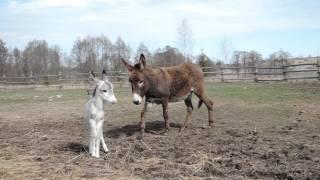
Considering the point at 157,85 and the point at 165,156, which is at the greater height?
the point at 157,85

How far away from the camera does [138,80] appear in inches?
436

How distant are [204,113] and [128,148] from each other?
623 cm

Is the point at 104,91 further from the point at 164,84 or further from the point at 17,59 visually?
the point at 17,59

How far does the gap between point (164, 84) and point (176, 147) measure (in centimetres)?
275

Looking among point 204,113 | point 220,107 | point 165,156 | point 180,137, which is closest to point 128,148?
point 165,156

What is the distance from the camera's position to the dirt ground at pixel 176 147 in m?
7.52

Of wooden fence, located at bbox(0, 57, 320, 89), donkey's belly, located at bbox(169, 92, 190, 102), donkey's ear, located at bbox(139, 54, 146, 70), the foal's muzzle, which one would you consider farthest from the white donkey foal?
wooden fence, located at bbox(0, 57, 320, 89)

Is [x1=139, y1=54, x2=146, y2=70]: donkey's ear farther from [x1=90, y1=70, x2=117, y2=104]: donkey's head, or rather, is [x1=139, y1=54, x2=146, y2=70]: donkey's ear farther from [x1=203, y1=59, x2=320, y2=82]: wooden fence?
[x1=203, y1=59, x2=320, y2=82]: wooden fence

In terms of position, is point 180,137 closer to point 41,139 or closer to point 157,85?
point 157,85

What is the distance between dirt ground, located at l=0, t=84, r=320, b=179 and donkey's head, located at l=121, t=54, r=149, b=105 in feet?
3.19

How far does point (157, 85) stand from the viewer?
11734mm

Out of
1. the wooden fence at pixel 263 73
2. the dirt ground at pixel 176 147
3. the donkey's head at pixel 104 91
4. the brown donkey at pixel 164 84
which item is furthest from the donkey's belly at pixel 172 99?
the wooden fence at pixel 263 73

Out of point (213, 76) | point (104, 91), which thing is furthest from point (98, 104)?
point (213, 76)

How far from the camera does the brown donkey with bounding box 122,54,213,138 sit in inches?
438
